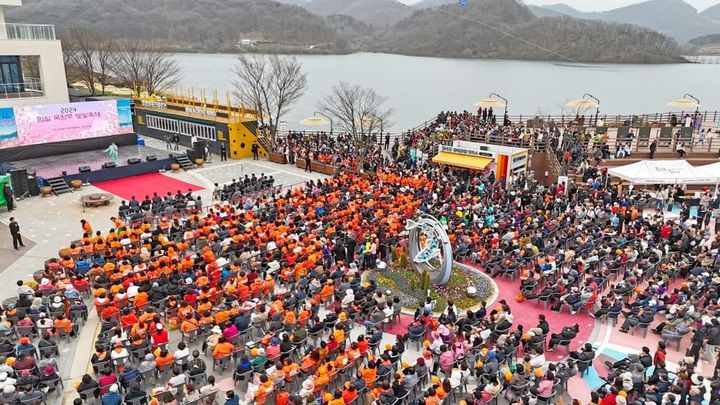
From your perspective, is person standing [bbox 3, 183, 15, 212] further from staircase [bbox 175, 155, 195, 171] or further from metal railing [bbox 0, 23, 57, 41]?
metal railing [bbox 0, 23, 57, 41]

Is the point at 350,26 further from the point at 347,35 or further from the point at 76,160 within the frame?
the point at 76,160

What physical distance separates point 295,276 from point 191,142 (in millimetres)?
22867

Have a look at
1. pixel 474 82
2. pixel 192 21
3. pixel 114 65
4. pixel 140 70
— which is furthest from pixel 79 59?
pixel 192 21

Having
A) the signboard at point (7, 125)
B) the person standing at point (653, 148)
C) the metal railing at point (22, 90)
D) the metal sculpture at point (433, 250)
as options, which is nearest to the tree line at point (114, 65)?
the metal railing at point (22, 90)

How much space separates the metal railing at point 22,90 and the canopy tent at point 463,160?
83.4 ft

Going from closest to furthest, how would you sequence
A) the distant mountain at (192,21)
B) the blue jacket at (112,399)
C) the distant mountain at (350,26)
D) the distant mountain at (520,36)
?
the blue jacket at (112,399) < the distant mountain at (520,36) < the distant mountain at (192,21) < the distant mountain at (350,26)

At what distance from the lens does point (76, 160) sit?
30.4m

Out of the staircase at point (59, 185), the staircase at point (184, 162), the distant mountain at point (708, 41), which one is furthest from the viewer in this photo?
the distant mountain at point (708, 41)

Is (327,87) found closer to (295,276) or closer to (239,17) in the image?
(239,17)

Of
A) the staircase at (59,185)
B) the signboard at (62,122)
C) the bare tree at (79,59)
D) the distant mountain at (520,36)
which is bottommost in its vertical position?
the staircase at (59,185)

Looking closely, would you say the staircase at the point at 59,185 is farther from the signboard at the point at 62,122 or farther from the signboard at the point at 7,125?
the signboard at the point at 62,122

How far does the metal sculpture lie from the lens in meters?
15.3

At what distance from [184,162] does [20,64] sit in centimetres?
1283

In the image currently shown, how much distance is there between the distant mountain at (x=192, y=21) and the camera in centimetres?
11850
